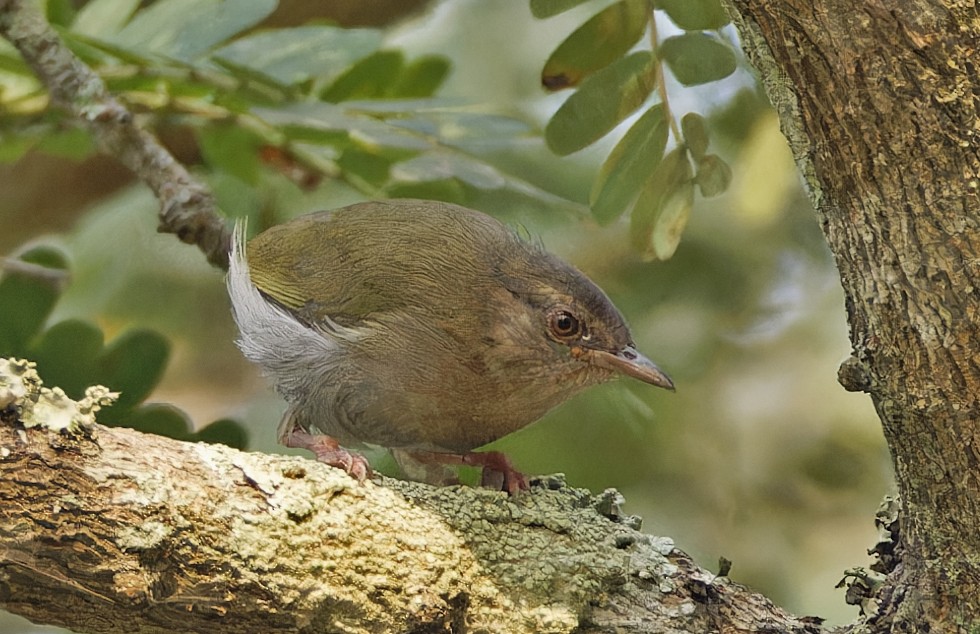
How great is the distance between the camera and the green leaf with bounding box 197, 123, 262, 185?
439 centimetres

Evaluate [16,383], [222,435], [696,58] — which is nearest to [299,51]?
[222,435]

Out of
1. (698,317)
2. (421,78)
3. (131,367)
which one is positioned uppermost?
(421,78)

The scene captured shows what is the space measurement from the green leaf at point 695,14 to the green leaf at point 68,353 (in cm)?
194

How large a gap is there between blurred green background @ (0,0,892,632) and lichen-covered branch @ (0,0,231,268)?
2.24ft

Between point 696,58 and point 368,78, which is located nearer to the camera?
point 696,58

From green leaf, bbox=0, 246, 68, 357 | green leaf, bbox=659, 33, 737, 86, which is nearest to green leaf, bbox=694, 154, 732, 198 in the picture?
green leaf, bbox=659, 33, 737, 86

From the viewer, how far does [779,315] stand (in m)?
5.95

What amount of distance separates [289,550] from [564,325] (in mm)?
1321

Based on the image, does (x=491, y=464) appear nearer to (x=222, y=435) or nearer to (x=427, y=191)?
(x=222, y=435)

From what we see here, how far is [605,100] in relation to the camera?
309 cm

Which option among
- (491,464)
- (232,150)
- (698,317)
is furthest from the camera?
(698,317)

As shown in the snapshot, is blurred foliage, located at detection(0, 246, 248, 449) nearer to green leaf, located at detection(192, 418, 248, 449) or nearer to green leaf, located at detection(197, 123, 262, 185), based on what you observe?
green leaf, located at detection(192, 418, 248, 449)

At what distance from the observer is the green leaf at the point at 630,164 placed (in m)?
3.06

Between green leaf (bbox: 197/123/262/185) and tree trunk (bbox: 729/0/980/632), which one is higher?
green leaf (bbox: 197/123/262/185)
